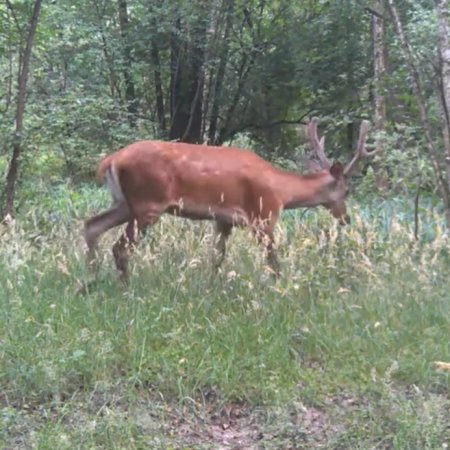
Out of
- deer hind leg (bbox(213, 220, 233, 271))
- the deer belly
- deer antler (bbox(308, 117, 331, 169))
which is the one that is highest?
deer antler (bbox(308, 117, 331, 169))

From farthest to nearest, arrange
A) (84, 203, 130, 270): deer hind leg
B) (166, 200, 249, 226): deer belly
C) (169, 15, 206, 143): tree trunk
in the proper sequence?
(169, 15, 206, 143): tree trunk → (84, 203, 130, 270): deer hind leg → (166, 200, 249, 226): deer belly

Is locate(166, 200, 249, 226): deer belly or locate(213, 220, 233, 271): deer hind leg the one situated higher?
locate(166, 200, 249, 226): deer belly

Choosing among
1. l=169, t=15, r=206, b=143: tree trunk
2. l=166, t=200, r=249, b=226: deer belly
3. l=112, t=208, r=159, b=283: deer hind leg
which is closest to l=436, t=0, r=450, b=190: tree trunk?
l=166, t=200, r=249, b=226: deer belly

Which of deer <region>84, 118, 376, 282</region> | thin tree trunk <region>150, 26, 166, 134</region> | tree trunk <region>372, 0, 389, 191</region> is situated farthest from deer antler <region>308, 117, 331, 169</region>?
thin tree trunk <region>150, 26, 166, 134</region>

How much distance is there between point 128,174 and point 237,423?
3.01 metres

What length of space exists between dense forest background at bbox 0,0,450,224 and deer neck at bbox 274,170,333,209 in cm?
276

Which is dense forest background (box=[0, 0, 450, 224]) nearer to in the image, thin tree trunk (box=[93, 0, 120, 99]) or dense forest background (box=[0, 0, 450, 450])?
thin tree trunk (box=[93, 0, 120, 99])

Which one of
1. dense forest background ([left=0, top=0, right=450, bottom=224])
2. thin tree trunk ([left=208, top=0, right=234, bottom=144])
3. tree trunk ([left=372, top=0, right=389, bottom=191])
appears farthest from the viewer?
thin tree trunk ([left=208, top=0, right=234, bottom=144])

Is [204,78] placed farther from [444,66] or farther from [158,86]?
[444,66]

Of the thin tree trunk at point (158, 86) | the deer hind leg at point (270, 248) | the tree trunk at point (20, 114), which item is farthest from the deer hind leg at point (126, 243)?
the thin tree trunk at point (158, 86)

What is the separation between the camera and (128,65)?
15211 millimetres

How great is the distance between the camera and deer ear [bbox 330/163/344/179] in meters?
8.08

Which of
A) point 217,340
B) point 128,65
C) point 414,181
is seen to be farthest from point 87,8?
point 217,340

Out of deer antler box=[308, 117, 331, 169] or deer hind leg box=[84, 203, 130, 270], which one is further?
deer antler box=[308, 117, 331, 169]
